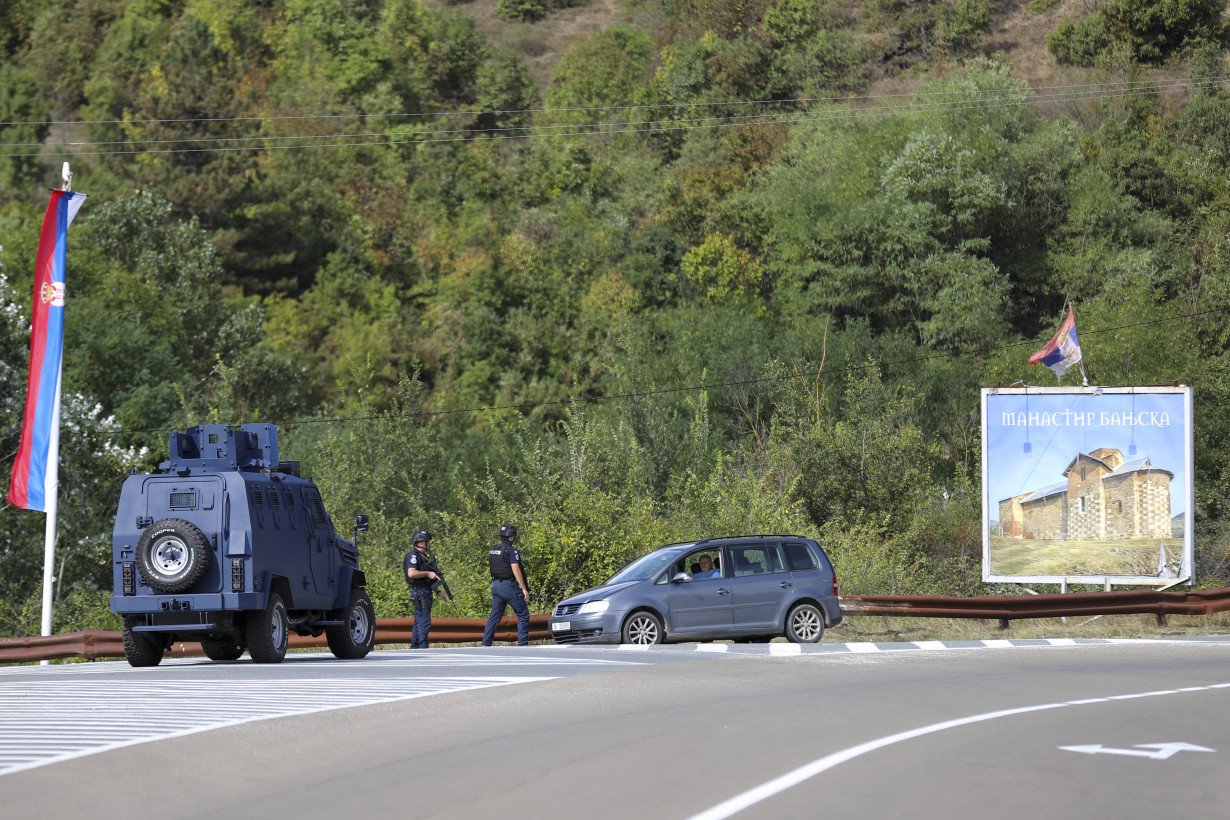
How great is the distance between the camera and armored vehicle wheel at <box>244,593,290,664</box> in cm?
2011

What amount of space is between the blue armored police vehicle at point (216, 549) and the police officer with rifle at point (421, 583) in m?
3.38

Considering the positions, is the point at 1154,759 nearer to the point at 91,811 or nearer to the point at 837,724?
the point at 837,724

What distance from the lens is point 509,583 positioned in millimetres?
24859

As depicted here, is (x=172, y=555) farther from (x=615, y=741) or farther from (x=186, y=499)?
(x=615, y=741)

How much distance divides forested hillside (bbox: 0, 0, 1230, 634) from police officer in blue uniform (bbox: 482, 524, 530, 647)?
8.91 metres

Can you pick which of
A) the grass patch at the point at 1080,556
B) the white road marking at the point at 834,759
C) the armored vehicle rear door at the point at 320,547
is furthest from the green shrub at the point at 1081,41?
the white road marking at the point at 834,759

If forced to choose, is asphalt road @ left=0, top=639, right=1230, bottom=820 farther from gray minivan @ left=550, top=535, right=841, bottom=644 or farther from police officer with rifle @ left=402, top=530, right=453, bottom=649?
police officer with rifle @ left=402, top=530, right=453, bottom=649

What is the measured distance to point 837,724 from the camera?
44.3ft

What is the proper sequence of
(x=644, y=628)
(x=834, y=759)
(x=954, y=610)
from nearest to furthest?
(x=834, y=759)
(x=644, y=628)
(x=954, y=610)

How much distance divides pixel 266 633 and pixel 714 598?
21.5 feet

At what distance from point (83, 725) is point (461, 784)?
12.8ft

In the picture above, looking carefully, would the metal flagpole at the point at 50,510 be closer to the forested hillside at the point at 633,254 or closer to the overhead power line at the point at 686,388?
the forested hillside at the point at 633,254

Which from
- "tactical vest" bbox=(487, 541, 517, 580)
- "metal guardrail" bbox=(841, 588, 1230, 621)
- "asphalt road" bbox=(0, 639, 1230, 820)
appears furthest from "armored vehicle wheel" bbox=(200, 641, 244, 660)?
"metal guardrail" bbox=(841, 588, 1230, 621)

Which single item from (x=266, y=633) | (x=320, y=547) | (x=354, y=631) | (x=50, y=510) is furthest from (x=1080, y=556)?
(x=50, y=510)
